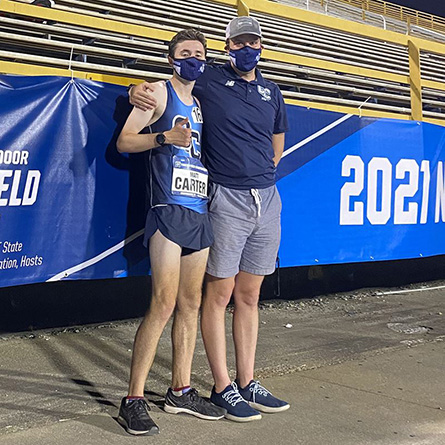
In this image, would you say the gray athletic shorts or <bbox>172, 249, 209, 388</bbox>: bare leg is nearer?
<bbox>172, 249, 209, 388</bbox>: bare leg

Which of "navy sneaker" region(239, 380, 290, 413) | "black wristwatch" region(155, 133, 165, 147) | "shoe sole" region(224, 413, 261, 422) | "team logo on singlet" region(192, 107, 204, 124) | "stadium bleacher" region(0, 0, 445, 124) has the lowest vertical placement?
"shoe sole" region(224, 413, 261, 422)

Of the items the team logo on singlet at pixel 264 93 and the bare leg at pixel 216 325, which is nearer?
the bare leg at pixel 216 325

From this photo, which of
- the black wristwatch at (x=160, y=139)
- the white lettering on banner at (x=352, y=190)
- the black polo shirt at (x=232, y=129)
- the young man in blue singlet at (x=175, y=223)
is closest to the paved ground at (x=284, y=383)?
the young man in blue singlet at (x=175, y=223)

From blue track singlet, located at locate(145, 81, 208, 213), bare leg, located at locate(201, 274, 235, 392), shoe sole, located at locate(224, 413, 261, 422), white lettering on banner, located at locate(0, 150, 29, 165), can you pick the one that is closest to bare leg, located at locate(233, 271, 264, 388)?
bare leg, located at locate(201, 274, 235, 392)

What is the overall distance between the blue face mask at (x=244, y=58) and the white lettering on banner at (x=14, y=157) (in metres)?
1.21

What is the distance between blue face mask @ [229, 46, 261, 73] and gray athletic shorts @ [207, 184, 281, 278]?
2.02ft

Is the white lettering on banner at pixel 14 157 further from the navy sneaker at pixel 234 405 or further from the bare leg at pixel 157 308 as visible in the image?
the navy sneaker at pixel 234 405

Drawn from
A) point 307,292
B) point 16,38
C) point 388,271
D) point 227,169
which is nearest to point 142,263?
point 227,169

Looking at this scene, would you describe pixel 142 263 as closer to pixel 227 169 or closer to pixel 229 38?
pixel 227 169

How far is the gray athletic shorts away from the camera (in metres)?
3.57

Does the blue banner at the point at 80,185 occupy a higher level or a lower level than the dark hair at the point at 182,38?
lower

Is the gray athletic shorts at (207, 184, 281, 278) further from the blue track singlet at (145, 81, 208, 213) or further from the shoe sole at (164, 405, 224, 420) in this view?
the shoe sole at (164, 405, 224, 420)

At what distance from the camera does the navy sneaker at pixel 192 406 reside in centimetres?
348

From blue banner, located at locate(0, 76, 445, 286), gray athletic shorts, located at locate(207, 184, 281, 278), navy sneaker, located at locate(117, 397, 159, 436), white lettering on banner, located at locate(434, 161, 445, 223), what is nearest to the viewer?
navy sneaker, located at locate(117, 397, 159, 436)
